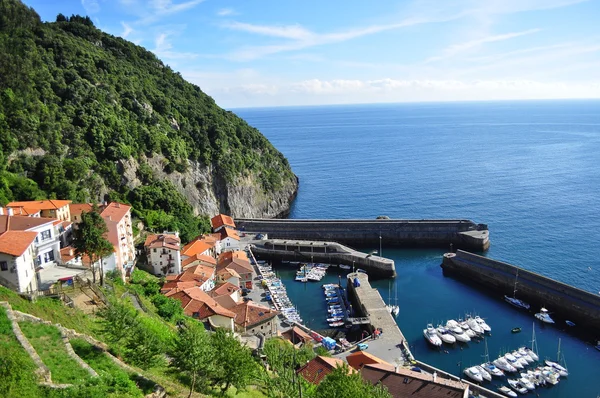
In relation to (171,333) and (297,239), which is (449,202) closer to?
(297,239)

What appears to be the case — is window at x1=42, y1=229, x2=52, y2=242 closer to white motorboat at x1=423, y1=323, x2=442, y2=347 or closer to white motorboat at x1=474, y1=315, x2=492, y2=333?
white motorboat at x1=423, y1=323, x2=442, y2=347

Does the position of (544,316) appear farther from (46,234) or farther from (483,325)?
(46,234)

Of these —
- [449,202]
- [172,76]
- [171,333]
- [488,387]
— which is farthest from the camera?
[172,76]

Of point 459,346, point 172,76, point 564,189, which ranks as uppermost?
point 172,76

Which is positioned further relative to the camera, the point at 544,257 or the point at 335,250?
the point at 335,250

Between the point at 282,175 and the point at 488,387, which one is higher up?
the point at 282,175

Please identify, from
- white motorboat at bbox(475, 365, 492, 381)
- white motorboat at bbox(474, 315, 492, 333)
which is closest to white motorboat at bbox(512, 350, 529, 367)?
white motorboat at bbox(475, 365, 492, 381)

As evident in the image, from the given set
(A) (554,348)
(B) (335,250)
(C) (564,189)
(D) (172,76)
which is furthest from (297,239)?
(C) (564,189)
